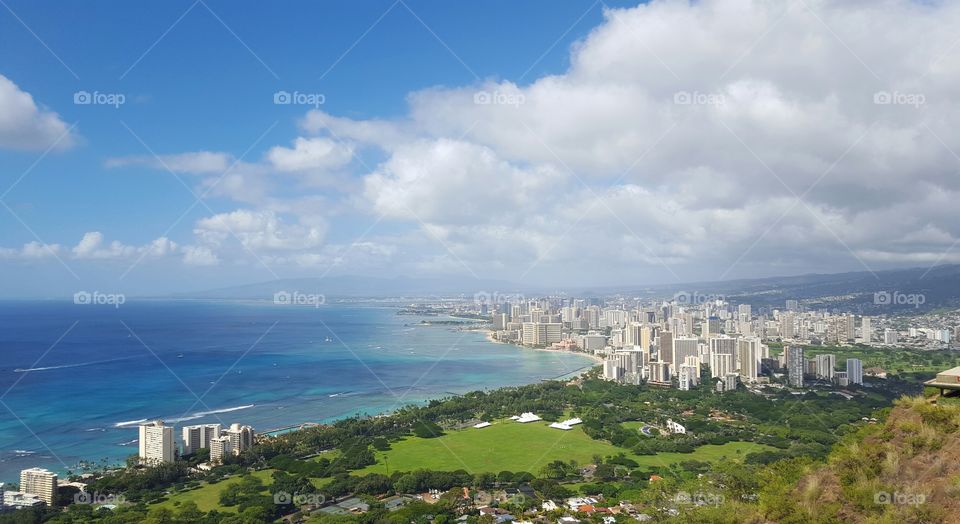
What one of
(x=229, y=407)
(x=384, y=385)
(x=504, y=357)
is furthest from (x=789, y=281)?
(x=229, y=407)

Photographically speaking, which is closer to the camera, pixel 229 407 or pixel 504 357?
pixel 229 407

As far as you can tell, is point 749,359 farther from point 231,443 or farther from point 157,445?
point 157,445

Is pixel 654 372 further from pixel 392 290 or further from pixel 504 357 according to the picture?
pixel 392 290

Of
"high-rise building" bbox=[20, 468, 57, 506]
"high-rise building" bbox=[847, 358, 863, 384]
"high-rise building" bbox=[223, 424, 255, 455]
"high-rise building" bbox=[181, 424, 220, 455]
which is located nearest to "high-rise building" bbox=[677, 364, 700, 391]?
"high-rise building" bbox=[847, 358, 863, 384]

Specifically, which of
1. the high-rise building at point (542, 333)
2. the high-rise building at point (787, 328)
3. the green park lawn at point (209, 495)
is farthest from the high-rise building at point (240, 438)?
the high-rise building at point (787, 328)

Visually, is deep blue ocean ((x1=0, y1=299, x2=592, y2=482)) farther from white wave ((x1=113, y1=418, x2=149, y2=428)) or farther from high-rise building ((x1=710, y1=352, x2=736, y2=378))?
high-rise building ((x1=710, y1=352, x2=736, y2=378))

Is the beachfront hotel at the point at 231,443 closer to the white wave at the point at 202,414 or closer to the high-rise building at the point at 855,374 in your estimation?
the white wave at the point at 202,414

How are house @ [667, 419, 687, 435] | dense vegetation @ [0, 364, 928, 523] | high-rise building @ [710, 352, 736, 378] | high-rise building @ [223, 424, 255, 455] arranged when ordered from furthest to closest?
high-rise building @ [710, 352, 736, 378] < house @ [667, 419, 687, 435] < high-rise building @ [223, 424, 255, 455] < dense vegetation @ [0, 364, 928, 523]

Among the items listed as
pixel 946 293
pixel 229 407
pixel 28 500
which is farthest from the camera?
pixel 946 293
